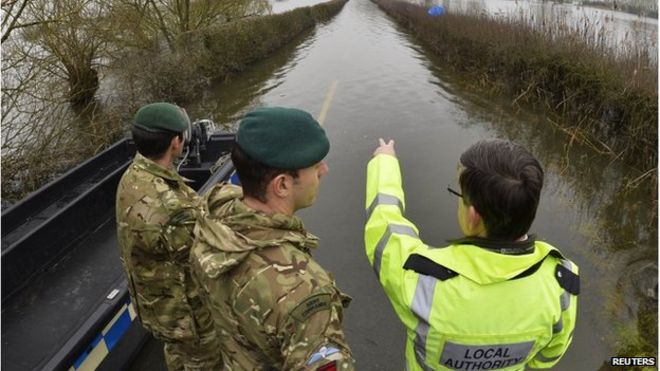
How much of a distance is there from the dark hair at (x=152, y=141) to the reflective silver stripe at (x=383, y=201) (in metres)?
1.35

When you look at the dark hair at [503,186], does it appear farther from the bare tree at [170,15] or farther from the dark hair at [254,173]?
the bare tree at [170,15]

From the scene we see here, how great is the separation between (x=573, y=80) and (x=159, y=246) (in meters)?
9.17

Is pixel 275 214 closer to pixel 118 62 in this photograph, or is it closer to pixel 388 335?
pixel 388 335

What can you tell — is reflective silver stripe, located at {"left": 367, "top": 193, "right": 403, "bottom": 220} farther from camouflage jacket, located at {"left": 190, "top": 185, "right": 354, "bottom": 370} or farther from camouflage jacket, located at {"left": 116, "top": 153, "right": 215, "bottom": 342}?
camouflage jacket, located at {"left": 116, "top": 153, "right": 215, "bottom": 342}

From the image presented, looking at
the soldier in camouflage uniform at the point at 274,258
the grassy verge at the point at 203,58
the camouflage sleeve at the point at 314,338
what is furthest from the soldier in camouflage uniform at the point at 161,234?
the grassy verge at the point at 203,58

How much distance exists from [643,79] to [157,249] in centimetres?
782

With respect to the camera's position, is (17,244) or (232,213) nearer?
(232,213)

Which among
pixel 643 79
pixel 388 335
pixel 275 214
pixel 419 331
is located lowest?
pixel 388 335

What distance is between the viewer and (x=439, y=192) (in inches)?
262

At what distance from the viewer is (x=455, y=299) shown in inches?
60.3

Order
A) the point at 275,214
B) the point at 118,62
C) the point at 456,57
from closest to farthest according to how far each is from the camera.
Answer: the point at 275,214
the point at 118,62
the point at 456,57

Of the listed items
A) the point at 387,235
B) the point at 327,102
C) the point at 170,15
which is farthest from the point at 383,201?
the point at 170,15

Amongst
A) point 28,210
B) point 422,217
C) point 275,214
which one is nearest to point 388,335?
point 422,217

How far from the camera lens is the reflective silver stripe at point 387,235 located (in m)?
1.77
